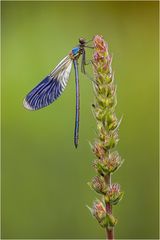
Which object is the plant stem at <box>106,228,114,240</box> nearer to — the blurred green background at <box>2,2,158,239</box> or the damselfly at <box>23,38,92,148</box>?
the damselfly at <box>23,38,92,148</box>

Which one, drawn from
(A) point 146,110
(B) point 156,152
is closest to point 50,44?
(A) point 146,110

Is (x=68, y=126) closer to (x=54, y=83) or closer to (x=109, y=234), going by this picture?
(x=54, y=83)

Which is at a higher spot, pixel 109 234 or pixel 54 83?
pixel 54 83

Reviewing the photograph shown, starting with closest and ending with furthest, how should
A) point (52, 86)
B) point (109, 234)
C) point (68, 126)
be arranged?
point (109, 234)
point (52, 86)
point (68, 126)

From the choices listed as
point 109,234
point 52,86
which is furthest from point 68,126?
point 109,234

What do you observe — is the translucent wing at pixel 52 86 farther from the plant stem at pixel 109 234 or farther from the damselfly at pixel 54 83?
the plant stem at pixel 109 234
